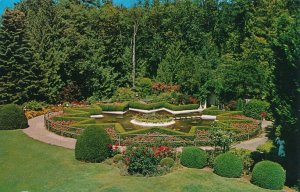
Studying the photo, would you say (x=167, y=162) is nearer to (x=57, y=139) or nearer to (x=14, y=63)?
(x=57, y=139)

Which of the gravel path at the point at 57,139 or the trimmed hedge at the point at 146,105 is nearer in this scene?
the gravel path at the point at 57,139

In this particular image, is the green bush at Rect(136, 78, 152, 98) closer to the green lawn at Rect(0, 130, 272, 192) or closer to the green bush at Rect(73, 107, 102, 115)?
the green bush at Rect(73, 107, 102, 115)

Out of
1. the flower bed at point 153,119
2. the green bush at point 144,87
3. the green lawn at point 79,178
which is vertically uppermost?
the green bush at point 144,87

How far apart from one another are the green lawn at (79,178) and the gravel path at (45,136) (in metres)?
2.96

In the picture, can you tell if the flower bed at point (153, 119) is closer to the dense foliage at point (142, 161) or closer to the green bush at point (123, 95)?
the dense foliage at point (142, 161)

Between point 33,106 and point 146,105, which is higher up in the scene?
point 146,105

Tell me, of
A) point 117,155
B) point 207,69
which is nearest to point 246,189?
point 117,155

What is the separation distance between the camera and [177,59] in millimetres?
55875

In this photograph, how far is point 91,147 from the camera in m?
23.4

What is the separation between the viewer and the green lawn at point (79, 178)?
18484 millimetres

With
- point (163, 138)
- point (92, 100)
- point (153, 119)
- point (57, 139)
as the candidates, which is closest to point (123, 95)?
point (92, 100)

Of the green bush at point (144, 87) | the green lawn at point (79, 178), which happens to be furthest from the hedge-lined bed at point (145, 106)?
the green lawn at point (79, 178)

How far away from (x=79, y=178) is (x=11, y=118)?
615 inches

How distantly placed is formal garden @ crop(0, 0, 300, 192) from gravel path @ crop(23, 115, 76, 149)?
5.8 inches
